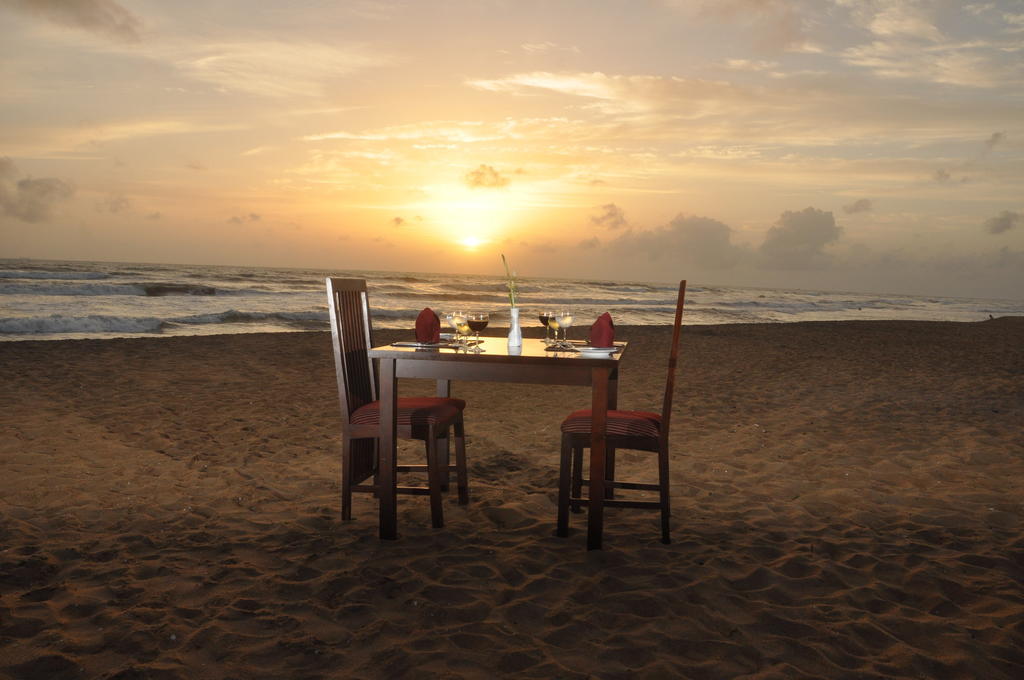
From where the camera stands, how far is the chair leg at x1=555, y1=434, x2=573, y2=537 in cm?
346

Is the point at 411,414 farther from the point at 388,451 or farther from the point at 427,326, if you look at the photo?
the point at 427,326

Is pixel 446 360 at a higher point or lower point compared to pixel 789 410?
higher

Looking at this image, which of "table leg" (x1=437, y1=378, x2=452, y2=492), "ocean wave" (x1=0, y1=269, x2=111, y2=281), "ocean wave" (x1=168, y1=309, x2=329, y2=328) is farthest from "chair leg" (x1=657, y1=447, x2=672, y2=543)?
"ocean wave" (x1=0, y1=269, x2=111, y2=281)

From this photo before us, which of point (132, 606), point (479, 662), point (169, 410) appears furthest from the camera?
point (169, 410)

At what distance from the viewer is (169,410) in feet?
21.4

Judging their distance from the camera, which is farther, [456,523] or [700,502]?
[700,502]

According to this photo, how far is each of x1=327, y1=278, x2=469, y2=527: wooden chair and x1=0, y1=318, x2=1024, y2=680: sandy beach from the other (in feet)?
0.68

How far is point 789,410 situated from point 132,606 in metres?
5.85

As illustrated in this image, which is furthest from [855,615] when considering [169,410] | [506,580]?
[169,410]

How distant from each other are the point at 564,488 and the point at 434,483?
0.66 metres

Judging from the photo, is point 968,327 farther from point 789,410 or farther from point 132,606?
point 132,606

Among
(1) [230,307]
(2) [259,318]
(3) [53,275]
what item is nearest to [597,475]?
(2) [259,318]

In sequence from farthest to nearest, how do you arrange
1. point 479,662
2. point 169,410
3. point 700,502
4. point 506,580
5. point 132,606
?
point 169,410, point 700,502, point 506,580, point 132,606, point 479,662

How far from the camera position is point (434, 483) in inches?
142
